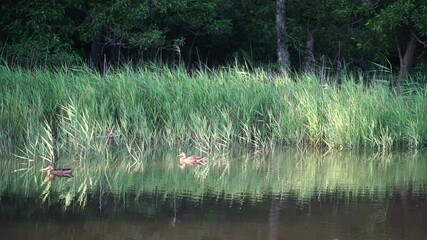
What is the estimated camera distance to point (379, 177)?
339 inches

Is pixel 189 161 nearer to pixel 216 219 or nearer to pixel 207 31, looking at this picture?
pixel 216 219

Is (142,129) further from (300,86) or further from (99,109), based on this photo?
(300,86)

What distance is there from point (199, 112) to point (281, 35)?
9.51 m

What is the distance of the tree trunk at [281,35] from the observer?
19.5m

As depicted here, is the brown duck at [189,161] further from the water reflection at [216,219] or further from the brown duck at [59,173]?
the water reflection at [216,219]

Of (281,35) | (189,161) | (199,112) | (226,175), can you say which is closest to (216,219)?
(226,175)

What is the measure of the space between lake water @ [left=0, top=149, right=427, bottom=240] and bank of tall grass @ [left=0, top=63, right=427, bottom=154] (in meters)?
0.74

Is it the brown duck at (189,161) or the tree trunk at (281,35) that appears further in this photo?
the tree trunk at (281,35)

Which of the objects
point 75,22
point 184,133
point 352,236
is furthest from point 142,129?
point 75,22

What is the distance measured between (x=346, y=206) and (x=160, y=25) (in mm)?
13618

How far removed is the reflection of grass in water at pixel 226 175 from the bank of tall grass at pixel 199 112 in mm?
470

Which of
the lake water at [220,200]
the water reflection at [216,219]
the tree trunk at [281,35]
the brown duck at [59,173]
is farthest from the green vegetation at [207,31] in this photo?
the water reflection at [216,219]

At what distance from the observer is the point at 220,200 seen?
7.05 metres

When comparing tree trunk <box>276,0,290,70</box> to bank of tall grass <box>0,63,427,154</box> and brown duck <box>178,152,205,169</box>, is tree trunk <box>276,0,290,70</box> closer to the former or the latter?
bank of tall grass <box>0,63,427,154</box>
